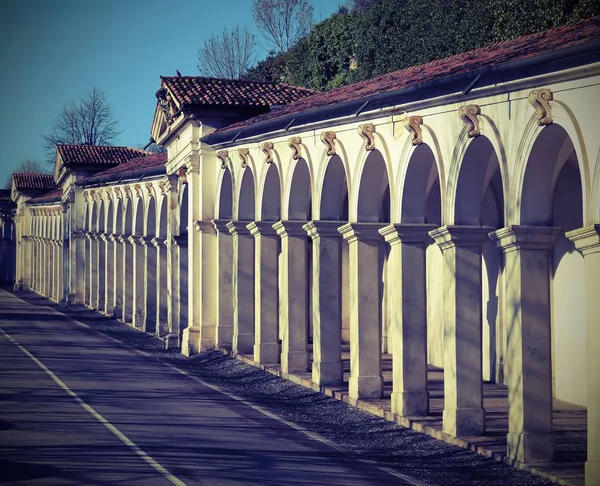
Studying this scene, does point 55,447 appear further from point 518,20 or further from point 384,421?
point 518,20

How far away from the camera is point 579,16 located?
988 inches

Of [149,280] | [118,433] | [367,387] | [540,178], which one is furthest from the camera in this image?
[149,280]

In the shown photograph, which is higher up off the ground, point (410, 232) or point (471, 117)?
point (471, 117)

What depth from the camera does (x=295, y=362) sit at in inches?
964

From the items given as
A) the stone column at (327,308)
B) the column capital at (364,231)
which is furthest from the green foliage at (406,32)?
the column capital at (364,231)

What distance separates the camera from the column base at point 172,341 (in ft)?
108

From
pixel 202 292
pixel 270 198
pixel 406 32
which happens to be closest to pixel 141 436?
pixel 270 198

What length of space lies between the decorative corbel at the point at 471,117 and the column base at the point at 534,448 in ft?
13.8

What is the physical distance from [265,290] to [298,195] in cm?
281

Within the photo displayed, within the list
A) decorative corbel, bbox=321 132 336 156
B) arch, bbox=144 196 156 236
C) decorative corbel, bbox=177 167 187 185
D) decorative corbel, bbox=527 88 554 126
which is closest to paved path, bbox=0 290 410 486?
decorative corbel, bbox=527 88 554 126

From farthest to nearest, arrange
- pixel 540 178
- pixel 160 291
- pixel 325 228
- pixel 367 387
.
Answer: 1. pixel 160 291
2. pixel 325 228
3. pixel 367 387
4. pixel 540 178

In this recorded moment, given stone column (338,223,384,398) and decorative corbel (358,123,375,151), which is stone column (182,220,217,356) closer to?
stone column (338,223,384,398)

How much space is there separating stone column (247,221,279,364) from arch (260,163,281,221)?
0.30 m

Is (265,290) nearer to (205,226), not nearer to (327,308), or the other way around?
(327,308)
